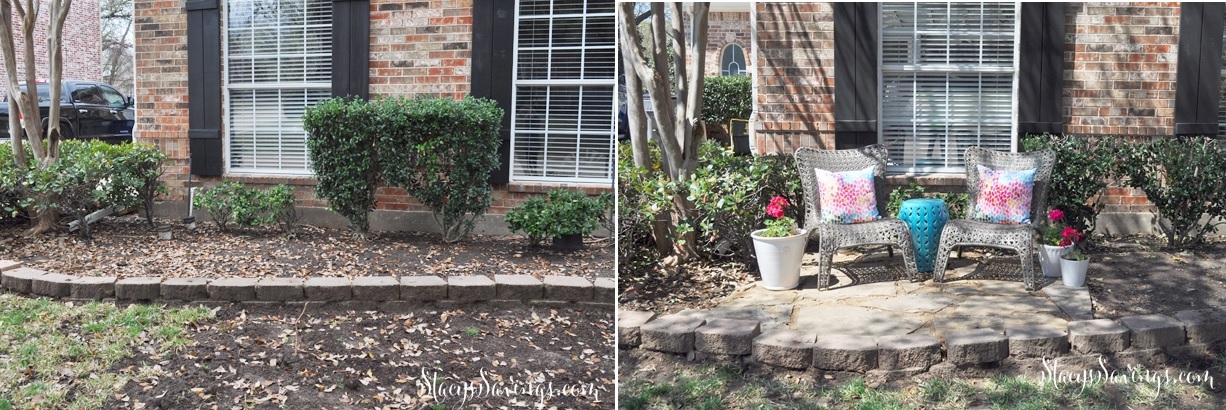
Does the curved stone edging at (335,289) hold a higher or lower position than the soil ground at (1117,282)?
lower

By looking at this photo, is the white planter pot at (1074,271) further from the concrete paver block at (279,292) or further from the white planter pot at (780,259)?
the concrete paver block at (279,292)

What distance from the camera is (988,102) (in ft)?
19.9

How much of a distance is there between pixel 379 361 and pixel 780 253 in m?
2.00

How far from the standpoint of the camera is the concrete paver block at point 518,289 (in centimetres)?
480

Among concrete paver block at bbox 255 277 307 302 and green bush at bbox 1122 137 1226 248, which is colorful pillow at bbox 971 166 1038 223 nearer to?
green bush at bbox 1122 137 1226 248

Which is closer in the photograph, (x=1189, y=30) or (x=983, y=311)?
(x=983, y=311)

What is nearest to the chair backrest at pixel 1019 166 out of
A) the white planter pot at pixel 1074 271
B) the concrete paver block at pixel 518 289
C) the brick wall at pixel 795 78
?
the white planter pot at pixel 1074 271

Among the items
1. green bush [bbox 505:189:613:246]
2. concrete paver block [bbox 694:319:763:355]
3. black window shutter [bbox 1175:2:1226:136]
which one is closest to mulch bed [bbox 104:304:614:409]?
concrete paver block [bbox 694:319:763:355]

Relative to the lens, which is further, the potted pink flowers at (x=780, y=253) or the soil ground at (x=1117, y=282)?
the potted pink flowers at (x=780, y=253)

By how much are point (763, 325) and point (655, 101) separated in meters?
1.35

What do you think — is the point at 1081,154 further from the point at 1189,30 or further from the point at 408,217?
the point at 408,217

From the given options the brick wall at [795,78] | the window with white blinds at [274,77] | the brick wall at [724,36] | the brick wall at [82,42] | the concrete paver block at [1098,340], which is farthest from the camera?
the brick wall at [82,42]

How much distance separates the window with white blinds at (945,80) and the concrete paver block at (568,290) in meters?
2.36

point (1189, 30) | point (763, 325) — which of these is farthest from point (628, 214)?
point (1189, 30)
